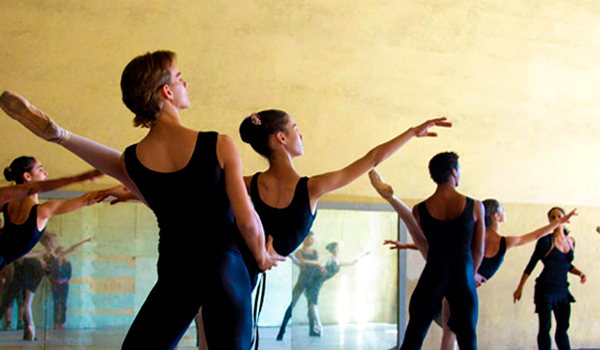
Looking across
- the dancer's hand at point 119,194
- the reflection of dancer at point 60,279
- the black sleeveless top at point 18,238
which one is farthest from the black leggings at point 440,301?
the reflection of dancer at point 60,279

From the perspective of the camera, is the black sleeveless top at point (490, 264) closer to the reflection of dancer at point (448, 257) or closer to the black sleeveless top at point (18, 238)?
the reflection of dancer at point (448, 257)

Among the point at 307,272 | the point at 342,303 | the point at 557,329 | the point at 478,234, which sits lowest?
the point at 557,329

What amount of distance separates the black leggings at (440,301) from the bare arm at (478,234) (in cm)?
26

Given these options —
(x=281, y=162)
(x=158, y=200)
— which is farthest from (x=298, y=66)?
(x=158, y=200)

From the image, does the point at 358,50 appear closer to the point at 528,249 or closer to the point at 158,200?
the point at 528,249

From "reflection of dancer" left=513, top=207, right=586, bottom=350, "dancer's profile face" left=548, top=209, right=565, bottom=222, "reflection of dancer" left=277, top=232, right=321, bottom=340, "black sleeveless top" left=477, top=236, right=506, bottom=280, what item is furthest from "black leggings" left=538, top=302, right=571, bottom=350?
"reflection of dancer" left=277, top=232, right=321, bottom=340

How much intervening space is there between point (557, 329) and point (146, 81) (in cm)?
551

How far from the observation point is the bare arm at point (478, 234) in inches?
180

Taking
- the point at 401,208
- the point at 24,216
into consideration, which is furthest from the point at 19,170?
the point at 401,208

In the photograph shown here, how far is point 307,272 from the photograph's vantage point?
23.1 feet

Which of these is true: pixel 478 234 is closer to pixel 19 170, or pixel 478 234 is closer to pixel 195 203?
pixel 195 203

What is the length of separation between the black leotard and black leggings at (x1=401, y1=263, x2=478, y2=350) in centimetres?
270

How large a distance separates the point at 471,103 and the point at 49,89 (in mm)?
4529

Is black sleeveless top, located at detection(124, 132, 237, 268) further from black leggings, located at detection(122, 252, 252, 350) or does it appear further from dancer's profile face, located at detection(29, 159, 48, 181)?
dancer's profile face, located at detection(29, 159, 48, 181)
